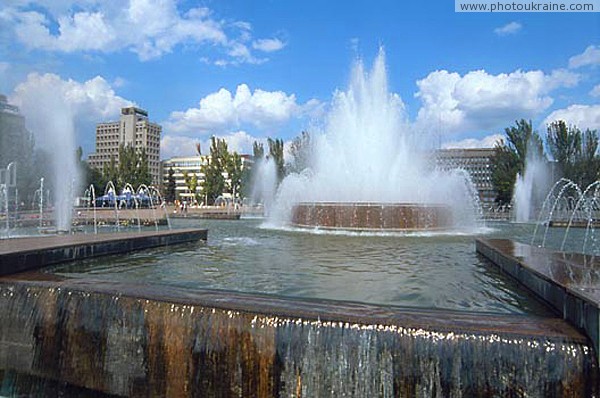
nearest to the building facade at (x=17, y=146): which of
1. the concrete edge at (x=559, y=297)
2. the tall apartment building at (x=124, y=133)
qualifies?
the concrete edge at (x=559, y=297)

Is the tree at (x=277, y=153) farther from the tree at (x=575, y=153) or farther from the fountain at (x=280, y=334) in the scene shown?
the fountain at (x=280, y=334)

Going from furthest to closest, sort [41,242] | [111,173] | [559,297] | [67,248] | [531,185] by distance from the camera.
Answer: [111,173]
[531,185]
[41,242]
[67,248]
[559,297]

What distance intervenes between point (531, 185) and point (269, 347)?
42.8m

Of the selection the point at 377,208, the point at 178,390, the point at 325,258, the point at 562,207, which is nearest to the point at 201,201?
the point at 562,207

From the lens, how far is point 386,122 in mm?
20016

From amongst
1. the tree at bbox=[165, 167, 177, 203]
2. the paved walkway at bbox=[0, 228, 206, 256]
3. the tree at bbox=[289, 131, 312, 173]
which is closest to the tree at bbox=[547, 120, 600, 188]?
the tree at bbox=[289, 131, 312, 173]

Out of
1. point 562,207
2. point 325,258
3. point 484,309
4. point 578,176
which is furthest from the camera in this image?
point 578,176

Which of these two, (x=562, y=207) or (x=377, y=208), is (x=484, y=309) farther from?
(x=562, y=207)

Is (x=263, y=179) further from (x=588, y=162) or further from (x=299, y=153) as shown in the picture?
(x=588, y=162)

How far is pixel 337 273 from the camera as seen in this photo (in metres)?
6.50

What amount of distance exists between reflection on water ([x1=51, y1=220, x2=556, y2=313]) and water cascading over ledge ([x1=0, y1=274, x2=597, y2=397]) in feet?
3.63

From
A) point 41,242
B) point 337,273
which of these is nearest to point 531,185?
point 337,273

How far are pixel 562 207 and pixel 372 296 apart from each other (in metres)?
40.7

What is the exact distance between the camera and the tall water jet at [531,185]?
113 ft
